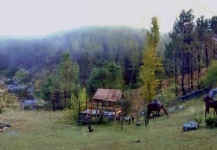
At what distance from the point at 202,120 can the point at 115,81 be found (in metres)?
26.4

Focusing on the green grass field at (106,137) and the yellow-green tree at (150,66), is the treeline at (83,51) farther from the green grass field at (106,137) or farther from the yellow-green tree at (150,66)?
the green grass field at (106,137)

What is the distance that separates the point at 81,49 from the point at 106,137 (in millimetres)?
98647

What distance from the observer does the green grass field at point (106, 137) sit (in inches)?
837

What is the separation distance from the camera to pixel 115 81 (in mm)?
53438

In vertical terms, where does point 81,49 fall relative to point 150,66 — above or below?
above

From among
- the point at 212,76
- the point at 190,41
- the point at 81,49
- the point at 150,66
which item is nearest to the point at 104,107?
the point at 150,66

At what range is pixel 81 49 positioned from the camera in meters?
124

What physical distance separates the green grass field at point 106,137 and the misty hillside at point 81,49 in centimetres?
4923

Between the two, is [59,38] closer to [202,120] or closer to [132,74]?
[132,74]

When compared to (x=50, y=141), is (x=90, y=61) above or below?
above

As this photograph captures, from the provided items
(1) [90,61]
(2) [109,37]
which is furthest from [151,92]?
(2) [109,37]

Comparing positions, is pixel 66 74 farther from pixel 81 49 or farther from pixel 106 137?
pixel 81 49

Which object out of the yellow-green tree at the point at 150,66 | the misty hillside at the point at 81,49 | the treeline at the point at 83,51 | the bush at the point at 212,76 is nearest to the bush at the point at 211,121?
the yellow-green tree at the point at 150,66

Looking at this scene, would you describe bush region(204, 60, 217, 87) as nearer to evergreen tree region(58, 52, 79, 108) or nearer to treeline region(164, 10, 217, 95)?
treeline region(164, 10, 217, 95)
